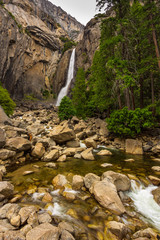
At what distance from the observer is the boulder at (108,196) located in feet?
11.2

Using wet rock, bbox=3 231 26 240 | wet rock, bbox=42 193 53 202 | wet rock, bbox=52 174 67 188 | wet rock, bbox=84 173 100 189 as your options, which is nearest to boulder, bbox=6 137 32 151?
wet rock, bbox=52 174 67 188

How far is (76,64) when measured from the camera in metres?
45.1

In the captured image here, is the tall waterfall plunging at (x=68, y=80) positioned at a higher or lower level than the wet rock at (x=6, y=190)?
higher

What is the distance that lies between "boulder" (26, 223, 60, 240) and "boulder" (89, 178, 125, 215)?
1690mm

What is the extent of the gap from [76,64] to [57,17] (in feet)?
214

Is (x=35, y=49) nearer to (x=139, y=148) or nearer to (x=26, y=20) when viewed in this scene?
(x=26, y=20)

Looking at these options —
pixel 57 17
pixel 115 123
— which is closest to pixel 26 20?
pixel 57 17

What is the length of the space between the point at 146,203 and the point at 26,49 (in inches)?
2124

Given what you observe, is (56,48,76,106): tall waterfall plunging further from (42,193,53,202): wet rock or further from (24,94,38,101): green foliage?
(42,193,53,202): wet rock

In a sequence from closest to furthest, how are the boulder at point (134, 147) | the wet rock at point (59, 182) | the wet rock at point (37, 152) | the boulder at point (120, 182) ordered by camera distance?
the boulder at point (120, 182) → the wet rock at point (59, 182) → the wet rock at point (37, 152) → the boulder at point (134, 147)

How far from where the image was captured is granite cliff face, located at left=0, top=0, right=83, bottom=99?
3522 centimetres

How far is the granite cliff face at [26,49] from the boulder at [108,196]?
133ft

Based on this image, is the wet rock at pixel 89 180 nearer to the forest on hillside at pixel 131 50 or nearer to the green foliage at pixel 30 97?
the forest on hillside at pixel 131 50

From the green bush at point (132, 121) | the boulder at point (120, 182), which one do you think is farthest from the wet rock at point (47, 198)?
the green bush at point (132, 121)
